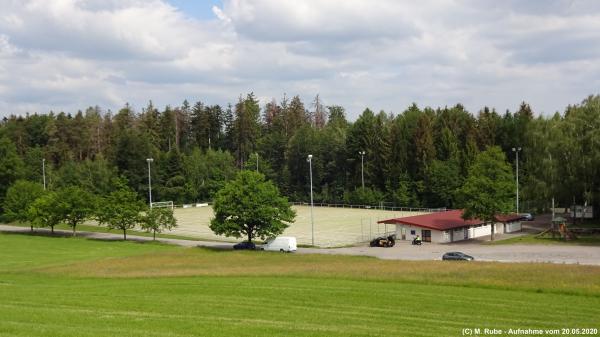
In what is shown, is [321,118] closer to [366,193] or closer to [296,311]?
[366,193]

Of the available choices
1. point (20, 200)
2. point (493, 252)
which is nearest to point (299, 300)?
point (493, 252)

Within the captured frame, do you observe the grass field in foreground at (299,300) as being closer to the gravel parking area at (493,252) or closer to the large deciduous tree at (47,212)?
the gravel parking area at (493,252)

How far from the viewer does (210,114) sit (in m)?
157

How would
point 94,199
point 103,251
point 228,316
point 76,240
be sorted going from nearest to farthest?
point 228,316, point 103,251, point 76,240, point 94,199

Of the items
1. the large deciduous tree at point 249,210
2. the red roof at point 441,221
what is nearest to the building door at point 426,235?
the red roof at point 441,221

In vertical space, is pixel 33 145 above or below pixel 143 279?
above

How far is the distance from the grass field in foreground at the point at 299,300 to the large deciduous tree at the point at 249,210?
19768 millimetres

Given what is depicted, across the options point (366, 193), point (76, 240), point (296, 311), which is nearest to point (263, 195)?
point (76, 240)

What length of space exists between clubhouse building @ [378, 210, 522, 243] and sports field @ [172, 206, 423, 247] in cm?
486

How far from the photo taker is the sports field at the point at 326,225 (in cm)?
7351

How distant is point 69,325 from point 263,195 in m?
43.5

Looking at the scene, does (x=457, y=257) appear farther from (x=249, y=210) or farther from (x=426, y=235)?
(x=249, y=210)

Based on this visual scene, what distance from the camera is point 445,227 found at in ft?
222

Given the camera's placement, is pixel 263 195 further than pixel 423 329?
Yes
